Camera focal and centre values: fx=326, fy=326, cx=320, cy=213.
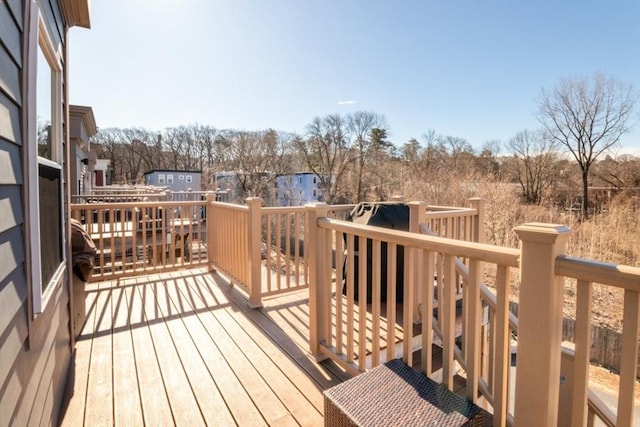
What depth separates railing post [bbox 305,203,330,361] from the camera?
2238 millimetres

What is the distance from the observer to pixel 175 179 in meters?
24.4

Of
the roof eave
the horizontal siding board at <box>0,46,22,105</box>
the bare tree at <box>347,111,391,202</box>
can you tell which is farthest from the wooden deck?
the bare tree at <box>347,111,391,202</box>

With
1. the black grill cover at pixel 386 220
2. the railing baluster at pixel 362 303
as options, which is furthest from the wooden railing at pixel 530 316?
the black grill cover at pixel 386 220

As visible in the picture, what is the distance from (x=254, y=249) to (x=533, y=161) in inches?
754

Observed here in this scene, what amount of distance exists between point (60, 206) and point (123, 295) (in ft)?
6.12

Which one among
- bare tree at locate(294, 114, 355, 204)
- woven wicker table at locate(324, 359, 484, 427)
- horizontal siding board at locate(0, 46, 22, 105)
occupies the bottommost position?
woven wicker table at locate(324, 359, 484, 427)

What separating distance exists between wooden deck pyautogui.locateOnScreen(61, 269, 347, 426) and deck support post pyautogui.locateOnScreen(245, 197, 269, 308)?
15 cm

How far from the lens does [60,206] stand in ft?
6.73

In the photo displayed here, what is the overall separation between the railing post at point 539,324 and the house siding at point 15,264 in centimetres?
155

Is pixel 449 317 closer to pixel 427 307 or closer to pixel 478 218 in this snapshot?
pixel 427 307

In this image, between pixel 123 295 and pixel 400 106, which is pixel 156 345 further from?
pixel 400 106

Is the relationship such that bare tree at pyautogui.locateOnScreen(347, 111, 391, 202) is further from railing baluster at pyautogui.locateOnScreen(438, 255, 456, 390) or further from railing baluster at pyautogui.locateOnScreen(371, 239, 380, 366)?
railing baluster at pyautogui.locateOnScreen(438, 255, 456, 390)

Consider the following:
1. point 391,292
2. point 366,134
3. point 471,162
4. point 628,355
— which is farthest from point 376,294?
point 366,134

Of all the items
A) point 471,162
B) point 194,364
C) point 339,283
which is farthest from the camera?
point 471,162
